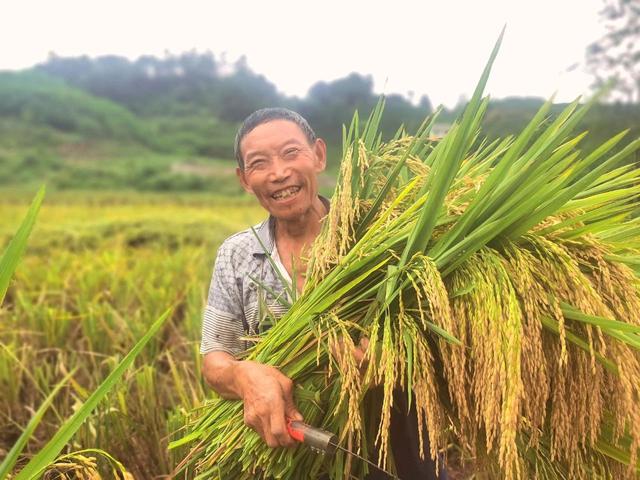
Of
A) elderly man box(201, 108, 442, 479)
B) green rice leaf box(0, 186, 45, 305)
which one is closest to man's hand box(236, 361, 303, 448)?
elderly man box(201, 108, 442, 479)

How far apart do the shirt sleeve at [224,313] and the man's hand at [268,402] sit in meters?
0.44

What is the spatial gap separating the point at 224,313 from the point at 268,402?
58 centimetres

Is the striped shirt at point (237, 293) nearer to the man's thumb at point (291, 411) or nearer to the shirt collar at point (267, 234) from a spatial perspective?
the shirt collar at point (267, 234)

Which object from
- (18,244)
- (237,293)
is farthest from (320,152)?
(18,244)

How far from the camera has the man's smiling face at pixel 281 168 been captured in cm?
168

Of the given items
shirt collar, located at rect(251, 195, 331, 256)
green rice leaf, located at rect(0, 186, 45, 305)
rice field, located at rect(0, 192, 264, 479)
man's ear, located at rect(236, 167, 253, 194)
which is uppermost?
green rice leaf, located at rect(0, 186, 45, 305)

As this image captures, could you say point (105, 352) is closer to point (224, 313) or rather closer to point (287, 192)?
point (224, 313)

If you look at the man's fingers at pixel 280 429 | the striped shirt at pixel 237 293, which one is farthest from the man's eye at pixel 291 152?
the man's fingers at pixel 280 429

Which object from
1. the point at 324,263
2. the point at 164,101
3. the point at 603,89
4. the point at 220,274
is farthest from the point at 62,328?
the point at 164,101

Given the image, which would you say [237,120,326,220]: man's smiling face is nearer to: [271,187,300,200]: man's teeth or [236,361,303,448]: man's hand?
[271,187,300,200]: man's teeth

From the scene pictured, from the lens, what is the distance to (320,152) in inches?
73.5

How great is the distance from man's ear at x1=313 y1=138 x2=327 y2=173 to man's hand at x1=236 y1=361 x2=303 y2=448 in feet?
2.31

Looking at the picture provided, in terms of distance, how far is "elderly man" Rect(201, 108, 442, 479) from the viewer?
164 centimetres

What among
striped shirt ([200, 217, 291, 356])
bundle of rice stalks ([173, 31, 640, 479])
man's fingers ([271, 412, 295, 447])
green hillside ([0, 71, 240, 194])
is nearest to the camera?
bundle of rice stalks ([173, 31, 640, 479])
